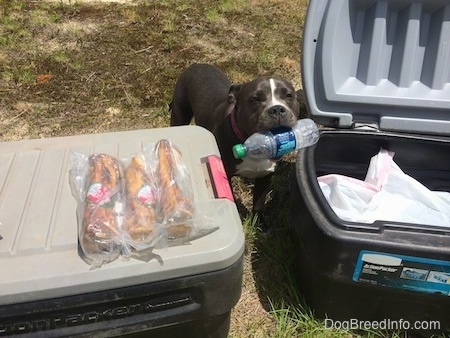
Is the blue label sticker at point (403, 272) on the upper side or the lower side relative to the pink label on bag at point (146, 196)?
lower

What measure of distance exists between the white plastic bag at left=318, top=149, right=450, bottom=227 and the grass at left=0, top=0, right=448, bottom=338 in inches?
13.7

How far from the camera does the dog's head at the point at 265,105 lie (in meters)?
2.18

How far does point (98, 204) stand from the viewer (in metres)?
1.45

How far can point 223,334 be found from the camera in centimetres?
162

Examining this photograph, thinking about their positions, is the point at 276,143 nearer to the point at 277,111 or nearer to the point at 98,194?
the point at 277,111

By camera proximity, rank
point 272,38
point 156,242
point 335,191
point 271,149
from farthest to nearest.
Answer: point 272,38, point 335,191, point 271,149, point 156,242

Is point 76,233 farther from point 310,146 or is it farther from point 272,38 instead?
point 272,38

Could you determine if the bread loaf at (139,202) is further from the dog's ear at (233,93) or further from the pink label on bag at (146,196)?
the dog's ear at (233,93)

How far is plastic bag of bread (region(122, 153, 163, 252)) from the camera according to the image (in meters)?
1.37

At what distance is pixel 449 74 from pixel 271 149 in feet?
2.70

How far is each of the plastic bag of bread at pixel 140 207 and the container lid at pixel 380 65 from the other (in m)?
0.82

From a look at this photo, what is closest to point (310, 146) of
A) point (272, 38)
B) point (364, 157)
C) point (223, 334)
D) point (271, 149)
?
point (271, 149)

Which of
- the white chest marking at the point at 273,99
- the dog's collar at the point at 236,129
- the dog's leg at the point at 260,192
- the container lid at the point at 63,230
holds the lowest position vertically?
the dog's leg at the point at 260,192

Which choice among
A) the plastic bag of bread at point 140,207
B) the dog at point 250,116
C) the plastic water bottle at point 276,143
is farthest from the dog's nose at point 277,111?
the plastic bag of bread at point 140,207
